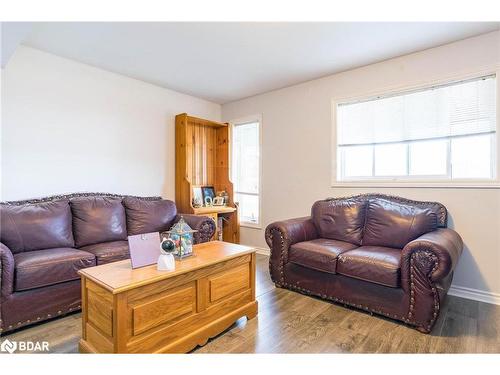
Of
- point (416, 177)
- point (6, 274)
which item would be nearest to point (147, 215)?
point (6, 274)

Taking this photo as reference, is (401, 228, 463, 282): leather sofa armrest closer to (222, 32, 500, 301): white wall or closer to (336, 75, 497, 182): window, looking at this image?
(222, 32, 500, 301): white wall

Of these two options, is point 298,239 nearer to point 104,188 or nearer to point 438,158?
point 438,158

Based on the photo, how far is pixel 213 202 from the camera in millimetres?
4367

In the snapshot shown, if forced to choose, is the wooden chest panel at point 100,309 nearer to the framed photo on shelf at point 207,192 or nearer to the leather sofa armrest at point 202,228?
the leather sofa armrest at point 202,228

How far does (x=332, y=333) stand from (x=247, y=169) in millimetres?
2949

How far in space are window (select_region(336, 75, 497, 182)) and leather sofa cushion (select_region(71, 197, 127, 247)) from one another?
266cm

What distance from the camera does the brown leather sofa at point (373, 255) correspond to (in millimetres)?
2008

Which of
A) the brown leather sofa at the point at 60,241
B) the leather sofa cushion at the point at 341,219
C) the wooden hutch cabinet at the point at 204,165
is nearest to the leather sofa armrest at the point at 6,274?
the brown leather sofa at the point at 60,241

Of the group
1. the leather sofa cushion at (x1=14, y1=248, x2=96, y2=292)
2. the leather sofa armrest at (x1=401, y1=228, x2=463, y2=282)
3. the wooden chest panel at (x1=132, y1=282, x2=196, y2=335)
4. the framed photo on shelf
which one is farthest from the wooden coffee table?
the framed photo on shelf

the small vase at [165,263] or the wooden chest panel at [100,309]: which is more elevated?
the small vase at [165,263]

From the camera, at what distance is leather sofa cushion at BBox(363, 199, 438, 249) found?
256 centimetres

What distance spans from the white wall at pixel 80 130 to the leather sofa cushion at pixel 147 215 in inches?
16.0
